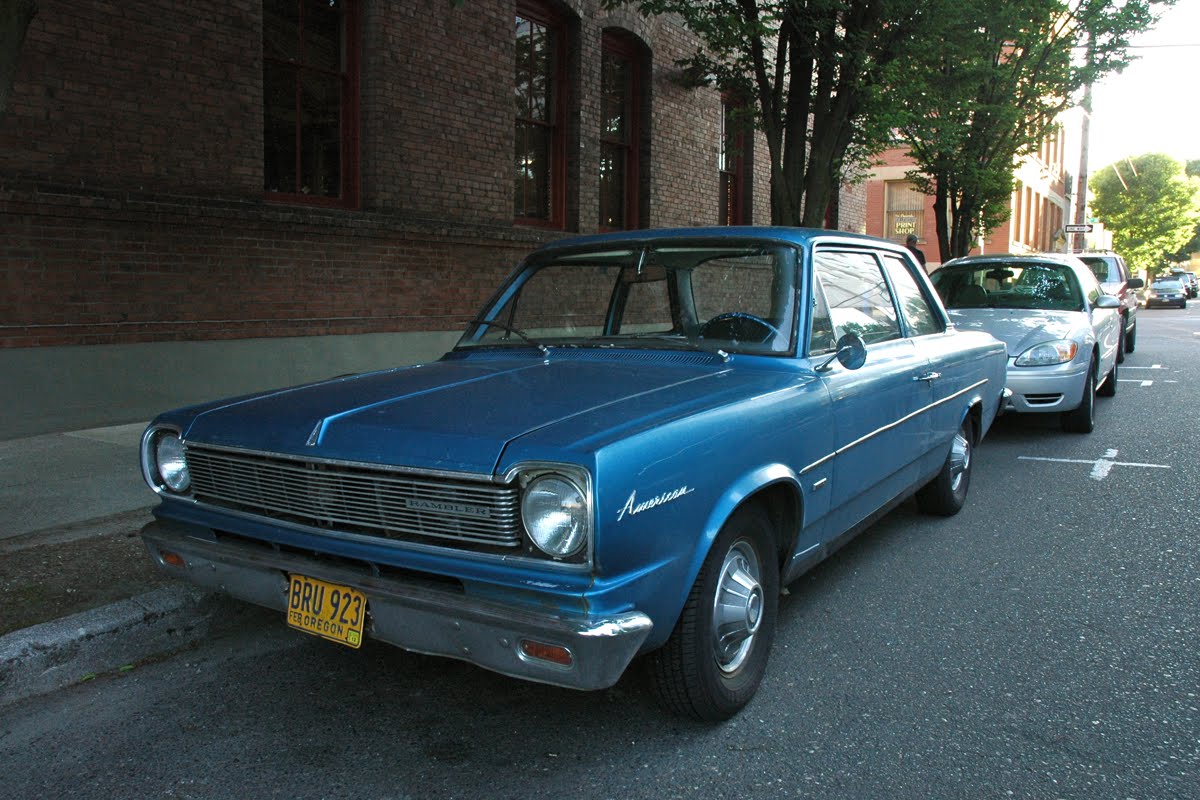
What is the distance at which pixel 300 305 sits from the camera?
8.40m

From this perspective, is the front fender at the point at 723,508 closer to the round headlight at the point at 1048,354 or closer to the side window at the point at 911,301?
the side window at the point at 911,301

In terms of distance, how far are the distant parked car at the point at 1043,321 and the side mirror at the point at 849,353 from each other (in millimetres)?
4894

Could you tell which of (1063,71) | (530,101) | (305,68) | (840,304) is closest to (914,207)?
(1063,71)

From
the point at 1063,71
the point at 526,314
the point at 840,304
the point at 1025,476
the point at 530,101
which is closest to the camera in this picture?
the point at 840,304

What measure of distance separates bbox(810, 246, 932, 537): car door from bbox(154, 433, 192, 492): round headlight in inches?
91.3

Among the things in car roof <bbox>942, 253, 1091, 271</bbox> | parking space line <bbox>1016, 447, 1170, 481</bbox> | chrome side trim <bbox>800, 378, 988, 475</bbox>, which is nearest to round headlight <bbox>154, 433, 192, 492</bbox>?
chrome side trim <bbox>800, 378, 988, 475</bbox>

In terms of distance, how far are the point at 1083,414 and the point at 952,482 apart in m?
3.53

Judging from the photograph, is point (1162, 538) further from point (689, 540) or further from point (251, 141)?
point (251, 141)

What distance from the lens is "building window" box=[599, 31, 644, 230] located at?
1251cm

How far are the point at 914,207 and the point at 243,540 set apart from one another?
3433cm

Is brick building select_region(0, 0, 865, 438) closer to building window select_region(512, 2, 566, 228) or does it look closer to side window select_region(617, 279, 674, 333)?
building window select_region(512, 2, 566, 228)

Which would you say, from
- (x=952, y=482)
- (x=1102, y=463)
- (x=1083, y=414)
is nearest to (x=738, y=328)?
(x=952, y=482)

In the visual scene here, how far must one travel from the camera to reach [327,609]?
2.74m

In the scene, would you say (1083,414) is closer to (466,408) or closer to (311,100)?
Answer: (466,408)
